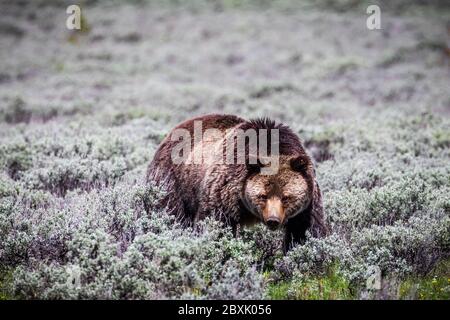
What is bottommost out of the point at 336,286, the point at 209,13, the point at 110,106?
the point at 336,286

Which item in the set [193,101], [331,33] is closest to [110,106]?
[193,101]

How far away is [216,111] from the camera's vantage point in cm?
1412

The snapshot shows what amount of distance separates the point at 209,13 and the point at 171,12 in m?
2.38

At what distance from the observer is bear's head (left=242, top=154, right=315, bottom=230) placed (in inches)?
195

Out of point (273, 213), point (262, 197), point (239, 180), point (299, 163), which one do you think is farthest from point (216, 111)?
point (273, 213)

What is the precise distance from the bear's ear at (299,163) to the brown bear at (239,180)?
1 cm

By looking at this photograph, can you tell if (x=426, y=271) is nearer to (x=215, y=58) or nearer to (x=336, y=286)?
(x=336, y=286)

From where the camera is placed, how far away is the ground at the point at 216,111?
16.0ft

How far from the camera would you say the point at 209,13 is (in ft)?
98.4

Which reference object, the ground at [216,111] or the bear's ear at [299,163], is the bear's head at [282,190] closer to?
the bear's ear at [299,163]

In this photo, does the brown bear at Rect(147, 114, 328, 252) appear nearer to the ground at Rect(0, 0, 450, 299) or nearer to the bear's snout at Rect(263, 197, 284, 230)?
the bear's snout at Rect(263, 197, 284, 230)

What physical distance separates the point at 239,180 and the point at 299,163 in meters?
0.70

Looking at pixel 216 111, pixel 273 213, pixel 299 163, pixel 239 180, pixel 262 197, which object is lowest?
pixel 273 213

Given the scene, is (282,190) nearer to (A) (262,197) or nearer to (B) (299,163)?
(A) (262,197)
